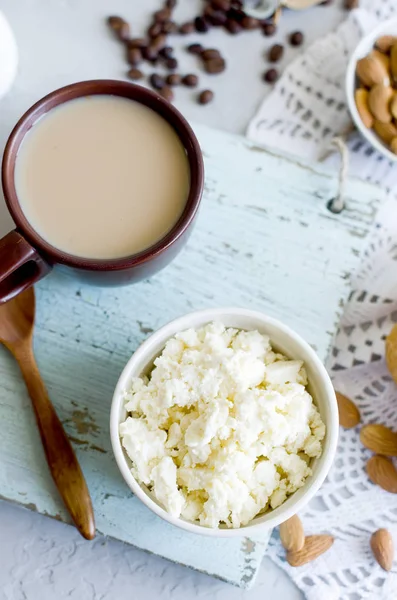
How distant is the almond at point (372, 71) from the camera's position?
125cm

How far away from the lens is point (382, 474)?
1.21 metres

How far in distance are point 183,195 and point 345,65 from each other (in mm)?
506

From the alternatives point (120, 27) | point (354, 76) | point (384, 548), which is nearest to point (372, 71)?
point (354, 76)

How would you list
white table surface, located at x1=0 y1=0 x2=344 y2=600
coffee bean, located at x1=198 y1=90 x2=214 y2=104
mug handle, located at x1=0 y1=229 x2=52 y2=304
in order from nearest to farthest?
mug handle, located at x1=0 y1=229 x2=52 y2=304
white table surface, located at x1=0 y1=0 x2=344 y2=600
coffee bean, located at x1=198 y1=90 x2=214 y2=104

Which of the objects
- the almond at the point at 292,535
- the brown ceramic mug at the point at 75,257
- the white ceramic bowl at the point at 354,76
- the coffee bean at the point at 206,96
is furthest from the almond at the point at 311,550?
the coffee bean at the point at 206,96

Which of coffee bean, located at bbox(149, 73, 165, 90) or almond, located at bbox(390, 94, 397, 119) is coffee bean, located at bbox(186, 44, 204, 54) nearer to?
coffee bean, located at bbox(149, 73, 165, 90)

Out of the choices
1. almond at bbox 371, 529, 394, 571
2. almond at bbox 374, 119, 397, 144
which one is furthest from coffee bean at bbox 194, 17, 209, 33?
almond at bbox 371, 529, 394, 571

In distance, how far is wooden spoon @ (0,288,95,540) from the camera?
3.55 ft

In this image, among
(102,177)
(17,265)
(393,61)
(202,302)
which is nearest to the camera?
(17,265)

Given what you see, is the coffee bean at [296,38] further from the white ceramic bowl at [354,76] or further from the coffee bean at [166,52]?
the coffee bean at [166,52]

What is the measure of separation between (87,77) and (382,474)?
0.86 metres

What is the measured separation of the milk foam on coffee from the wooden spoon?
179mm

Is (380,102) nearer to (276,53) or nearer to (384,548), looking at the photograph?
(276,53)

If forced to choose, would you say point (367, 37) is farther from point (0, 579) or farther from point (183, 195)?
point (0, 579)
